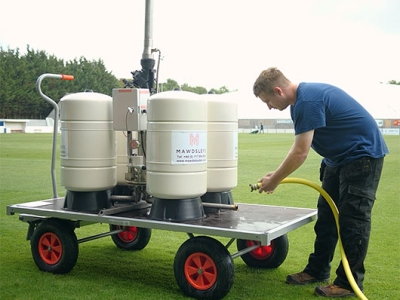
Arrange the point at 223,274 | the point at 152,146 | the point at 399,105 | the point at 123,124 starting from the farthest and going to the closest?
the point at 399,105
the point at 123,124
the point at 152,146
the point at 223,274

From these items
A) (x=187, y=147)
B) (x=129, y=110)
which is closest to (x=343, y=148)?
(x=187, y=147)

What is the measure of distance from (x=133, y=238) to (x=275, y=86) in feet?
8.33

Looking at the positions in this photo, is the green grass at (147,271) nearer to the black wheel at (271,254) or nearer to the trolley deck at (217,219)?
the black wheel at (271,254)

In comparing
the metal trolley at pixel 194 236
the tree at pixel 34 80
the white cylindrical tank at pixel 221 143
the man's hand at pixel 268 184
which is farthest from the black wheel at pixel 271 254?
the tree at pixel 34 80

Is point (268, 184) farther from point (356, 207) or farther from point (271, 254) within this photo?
point (271, 254)

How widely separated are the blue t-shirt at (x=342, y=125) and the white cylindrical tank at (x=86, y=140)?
1.73 meters

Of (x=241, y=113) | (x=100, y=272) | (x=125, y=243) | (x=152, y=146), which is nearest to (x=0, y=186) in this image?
(x=125, y=243)

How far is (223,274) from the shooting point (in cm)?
421

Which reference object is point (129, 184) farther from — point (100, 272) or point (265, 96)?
point (265, 96)

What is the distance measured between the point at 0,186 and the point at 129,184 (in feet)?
21.0

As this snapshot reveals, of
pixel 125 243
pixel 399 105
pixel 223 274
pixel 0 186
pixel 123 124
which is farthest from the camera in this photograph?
pixel 399 105

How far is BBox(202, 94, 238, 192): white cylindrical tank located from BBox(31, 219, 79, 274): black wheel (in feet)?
4.39

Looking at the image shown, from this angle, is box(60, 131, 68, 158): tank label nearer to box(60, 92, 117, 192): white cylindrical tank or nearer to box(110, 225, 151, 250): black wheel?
box(60, 92, 117, 192): white cylindrical tank

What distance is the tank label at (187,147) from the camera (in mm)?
4504
